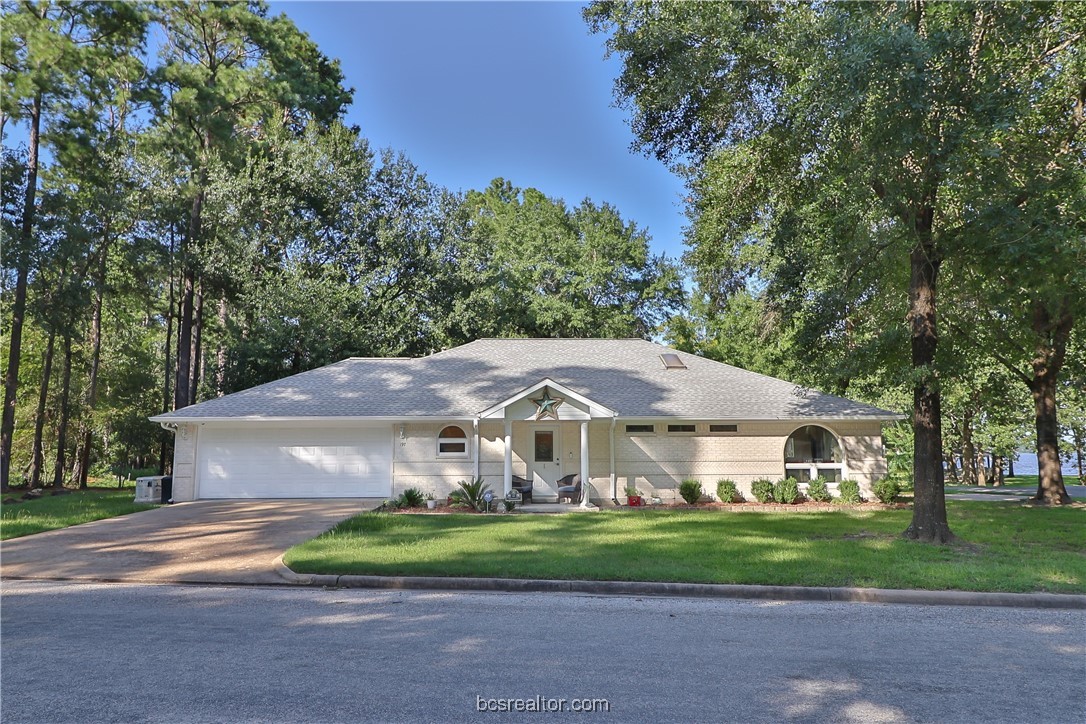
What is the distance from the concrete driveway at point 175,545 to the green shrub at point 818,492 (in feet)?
38.6

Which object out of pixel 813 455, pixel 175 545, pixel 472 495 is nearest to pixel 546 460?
pixel 472 495

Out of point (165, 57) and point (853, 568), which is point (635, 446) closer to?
point (853, 568)

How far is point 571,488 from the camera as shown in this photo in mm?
17031

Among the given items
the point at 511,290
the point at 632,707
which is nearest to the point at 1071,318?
the point at 632,707

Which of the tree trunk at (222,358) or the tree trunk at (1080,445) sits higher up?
the tree trunk at (222,358)

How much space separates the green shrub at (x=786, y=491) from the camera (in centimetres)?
1680

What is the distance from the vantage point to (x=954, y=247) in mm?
10570

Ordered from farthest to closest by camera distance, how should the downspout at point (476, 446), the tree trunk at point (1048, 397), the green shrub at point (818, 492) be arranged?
the tree trunk at point (1048, 397), the green shrub at point (818, 492), the downspout at point (476, 446)

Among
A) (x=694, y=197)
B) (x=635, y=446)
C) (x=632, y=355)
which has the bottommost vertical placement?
(x=635, y=446)

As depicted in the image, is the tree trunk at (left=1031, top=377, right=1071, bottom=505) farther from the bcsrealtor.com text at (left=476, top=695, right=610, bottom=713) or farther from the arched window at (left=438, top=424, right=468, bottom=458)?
the bcsrealtor.com text at (left=476, top=695, right=610, bottom=713)

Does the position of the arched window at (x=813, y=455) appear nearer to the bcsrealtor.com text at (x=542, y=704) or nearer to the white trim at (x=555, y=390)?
the white trim at (x=555, y=390)

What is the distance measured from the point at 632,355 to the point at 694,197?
8289 mm

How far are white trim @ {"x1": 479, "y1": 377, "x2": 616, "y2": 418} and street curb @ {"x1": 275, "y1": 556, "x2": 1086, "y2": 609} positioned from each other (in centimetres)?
830

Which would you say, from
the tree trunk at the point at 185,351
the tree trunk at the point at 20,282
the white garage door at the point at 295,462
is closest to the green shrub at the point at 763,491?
the white garage door at the point at 295,462
